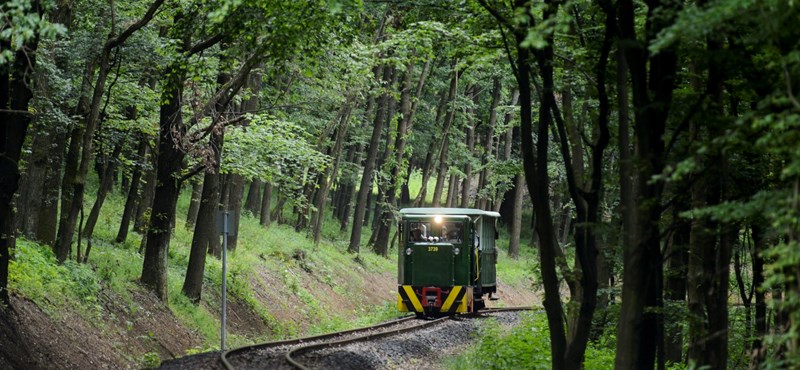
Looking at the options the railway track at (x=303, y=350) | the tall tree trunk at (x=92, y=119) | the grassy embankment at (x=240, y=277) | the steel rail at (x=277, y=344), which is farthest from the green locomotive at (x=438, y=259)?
the tall tree trunk at (x=92, y=119)

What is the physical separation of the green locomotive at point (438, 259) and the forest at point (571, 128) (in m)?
3.58

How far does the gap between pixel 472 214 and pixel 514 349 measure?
339 inches

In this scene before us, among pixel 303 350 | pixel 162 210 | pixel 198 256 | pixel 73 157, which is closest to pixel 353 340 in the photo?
pixel 303 350

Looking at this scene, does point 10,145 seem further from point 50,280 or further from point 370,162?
point 370,162

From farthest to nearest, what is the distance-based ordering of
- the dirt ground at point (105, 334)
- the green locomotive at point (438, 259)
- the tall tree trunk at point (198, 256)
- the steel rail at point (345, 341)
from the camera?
the green locomotive at point (438, 259)
the tall tree trunk at point (198, 256)
the steel rail at point (345, 341)
the dirt ground at point (105, 334)

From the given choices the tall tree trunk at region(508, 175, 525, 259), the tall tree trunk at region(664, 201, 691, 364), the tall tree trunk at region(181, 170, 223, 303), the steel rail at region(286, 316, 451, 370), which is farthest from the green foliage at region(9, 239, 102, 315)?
the tall tree trunk at region(508, 175, 525, 259)

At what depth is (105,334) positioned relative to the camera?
1720 centimetres

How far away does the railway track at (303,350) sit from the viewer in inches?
614

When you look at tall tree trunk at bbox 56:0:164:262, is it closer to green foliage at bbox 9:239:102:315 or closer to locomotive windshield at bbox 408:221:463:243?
green foliage at bbox 9:239:102:315

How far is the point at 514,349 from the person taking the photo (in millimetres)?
19219

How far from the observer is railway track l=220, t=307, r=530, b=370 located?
15.6 metres

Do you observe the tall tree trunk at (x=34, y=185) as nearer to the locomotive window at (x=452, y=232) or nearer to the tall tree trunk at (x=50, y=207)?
the tall tree trunk at (x=50, y=207)

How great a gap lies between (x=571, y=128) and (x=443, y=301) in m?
13.2

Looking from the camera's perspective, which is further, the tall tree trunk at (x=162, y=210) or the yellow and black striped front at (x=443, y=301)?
the yellow and black striped front at (x=443, y=301)
